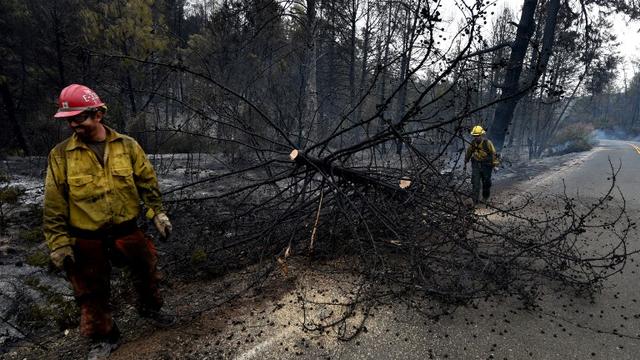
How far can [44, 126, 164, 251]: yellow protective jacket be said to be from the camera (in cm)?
252

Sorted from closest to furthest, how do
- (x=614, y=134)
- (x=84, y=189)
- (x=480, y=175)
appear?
(x=84, y=189), (x=480, y=175), (x=614, y=134)

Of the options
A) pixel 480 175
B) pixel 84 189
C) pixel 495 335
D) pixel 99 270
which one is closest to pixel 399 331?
pixel 495 335

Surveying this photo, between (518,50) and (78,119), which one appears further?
(518,50)

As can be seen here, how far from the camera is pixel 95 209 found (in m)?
2.58

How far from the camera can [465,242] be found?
345cm

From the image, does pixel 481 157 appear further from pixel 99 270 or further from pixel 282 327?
pixel 99 270

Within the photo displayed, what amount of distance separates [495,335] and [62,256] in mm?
3369

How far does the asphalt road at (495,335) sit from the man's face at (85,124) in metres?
1.95

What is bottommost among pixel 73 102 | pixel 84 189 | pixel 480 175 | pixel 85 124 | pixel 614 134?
pixel 614 134

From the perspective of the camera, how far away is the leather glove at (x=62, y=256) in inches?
96.9

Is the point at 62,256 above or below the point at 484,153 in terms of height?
below

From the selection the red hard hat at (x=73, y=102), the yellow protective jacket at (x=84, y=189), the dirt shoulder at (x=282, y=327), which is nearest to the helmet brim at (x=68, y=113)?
the red hard hat at (x=73, y=102)

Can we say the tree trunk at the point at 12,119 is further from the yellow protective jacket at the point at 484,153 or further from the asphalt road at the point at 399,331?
the yellow protective jacket at the point at 484,153

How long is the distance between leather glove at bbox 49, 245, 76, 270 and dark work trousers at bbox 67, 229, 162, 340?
96 mm
